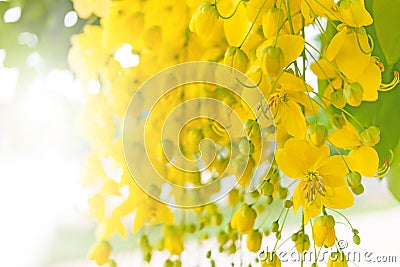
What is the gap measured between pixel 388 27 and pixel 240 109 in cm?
10

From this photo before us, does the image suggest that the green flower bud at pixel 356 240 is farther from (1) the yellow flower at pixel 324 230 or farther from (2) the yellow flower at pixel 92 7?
(2) the yellow flower at pixel 92 7

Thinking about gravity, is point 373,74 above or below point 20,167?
below

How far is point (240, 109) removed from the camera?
31cm

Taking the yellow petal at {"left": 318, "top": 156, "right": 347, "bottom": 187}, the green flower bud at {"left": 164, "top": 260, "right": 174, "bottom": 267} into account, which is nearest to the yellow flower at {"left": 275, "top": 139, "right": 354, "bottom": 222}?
the yellow petal at {"left": 318, "top": 156, "right": 347, "bottom": 187}

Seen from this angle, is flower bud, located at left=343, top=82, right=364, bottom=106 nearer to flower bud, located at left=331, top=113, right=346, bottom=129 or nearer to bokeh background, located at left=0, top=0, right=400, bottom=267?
flower bud, located at left=331, top=113, right=346, bottom=129

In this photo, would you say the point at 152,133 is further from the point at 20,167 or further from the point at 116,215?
the point at 20,167

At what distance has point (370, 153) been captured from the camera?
0.29 m

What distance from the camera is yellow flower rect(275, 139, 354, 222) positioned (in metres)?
0.28

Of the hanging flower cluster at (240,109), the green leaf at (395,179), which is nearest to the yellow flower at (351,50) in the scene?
the hanging flower cluster at (240,109)

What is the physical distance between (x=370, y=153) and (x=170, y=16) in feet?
0.46

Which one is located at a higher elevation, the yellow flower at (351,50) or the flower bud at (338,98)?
the yellow flower at (351,50)

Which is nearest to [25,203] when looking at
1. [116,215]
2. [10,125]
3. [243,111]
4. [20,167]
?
[20,167]

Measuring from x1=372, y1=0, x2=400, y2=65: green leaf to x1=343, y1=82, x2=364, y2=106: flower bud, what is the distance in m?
0.08

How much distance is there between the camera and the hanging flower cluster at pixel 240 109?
10.8 inches
